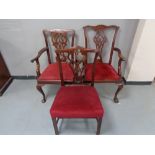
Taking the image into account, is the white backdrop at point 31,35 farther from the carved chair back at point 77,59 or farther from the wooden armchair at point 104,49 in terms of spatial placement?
the carved chair back at point 77,59

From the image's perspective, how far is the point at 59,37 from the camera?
5.84ft

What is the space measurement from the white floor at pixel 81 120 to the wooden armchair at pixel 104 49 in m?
0.22

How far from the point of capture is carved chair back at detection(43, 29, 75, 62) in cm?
174

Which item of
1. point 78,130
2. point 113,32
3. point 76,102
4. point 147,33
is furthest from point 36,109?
point 147,33

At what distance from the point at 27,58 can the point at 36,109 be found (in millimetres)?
852

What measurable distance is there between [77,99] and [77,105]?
0.08 m

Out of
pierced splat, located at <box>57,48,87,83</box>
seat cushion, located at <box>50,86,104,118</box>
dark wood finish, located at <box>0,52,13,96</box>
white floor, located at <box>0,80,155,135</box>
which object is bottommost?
white floor, located at <box>0,80,155,135</box>

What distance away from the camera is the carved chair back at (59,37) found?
1.74 metres

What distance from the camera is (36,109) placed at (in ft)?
5.80

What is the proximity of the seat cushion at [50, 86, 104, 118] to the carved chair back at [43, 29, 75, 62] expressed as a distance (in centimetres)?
76

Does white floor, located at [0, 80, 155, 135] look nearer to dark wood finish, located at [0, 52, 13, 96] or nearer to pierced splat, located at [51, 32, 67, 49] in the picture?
dark wood finish, located at [0, 52, 13, 96]

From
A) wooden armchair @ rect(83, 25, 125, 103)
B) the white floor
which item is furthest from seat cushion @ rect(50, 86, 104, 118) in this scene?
the white floor

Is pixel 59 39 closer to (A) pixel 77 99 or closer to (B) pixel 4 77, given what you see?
(A) pixel 77 99

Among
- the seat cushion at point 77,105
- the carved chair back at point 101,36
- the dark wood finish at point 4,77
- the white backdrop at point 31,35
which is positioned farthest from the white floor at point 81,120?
the carved chair back at point 101,36
